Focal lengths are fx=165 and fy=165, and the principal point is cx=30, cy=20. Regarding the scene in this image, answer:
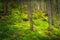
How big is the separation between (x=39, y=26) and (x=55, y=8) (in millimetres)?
2464

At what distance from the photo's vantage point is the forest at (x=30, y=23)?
13.6m

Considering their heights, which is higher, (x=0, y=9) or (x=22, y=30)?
(x=0, y=9)

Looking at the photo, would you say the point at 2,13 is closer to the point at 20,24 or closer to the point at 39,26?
the point at 20,24

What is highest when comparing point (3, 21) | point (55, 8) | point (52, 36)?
point (55, 8)

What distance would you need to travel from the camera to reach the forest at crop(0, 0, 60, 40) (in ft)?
44.5

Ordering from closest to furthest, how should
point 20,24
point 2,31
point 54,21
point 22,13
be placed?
point 2,31, point 20,24, point 54,21, point 22,13

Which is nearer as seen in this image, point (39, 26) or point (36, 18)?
point (39, 26)

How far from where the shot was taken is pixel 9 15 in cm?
1748

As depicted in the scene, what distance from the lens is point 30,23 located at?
1445cm

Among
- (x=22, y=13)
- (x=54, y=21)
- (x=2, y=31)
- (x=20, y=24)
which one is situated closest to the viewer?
(x=2, y=31)

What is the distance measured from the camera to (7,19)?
16562 millimetres

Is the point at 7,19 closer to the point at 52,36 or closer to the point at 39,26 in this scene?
the point at 39,26

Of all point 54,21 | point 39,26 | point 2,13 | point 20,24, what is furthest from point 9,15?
point 54,21

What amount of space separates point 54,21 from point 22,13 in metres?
3.87
